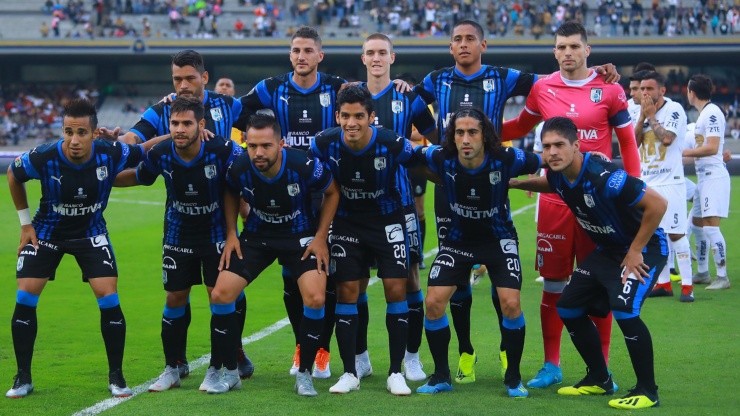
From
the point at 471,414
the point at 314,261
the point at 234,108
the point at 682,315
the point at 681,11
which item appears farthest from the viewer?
the point at 681,11

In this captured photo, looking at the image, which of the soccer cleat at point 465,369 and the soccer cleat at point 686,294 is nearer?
the soccer cleat at point 465,369

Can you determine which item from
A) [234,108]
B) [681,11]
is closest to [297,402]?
[234,108]

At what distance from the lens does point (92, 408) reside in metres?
7.31

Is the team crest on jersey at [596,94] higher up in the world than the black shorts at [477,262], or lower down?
higher up

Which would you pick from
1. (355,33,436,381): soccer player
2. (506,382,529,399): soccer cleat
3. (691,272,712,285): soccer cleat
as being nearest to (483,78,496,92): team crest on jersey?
(355,33,436,381): soccer player

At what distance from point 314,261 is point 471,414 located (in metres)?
1.62

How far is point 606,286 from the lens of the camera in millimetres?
7500

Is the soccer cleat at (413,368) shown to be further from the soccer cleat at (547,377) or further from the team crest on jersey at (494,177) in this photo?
the team crest on jersey at (494,177)

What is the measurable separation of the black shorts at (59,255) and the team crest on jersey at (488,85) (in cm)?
308

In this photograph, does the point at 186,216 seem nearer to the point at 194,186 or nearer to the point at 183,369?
the point at 194,186

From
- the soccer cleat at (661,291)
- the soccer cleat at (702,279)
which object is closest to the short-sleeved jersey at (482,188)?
the soccer cleat at (661,291)

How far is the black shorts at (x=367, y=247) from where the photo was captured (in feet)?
26.2

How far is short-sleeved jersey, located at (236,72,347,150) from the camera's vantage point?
8766 mm

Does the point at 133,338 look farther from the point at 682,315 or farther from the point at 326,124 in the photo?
the point at 682,315
